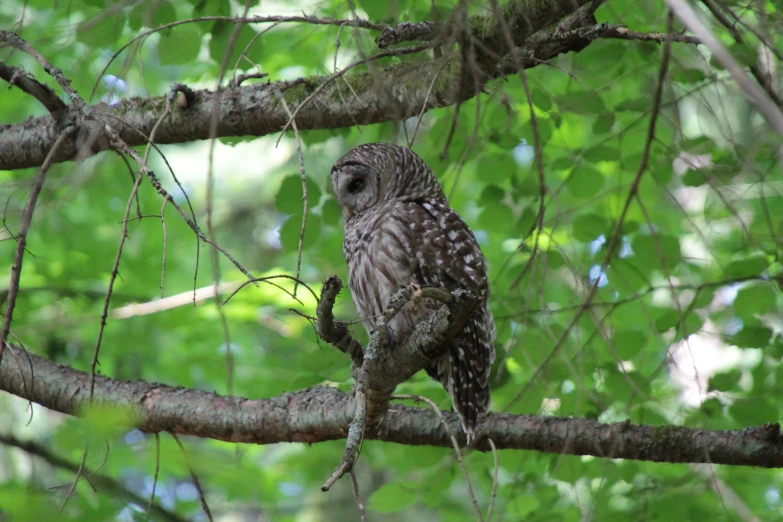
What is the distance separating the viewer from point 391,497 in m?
3.54

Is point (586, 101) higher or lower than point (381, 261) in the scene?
higher

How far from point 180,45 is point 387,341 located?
173cm

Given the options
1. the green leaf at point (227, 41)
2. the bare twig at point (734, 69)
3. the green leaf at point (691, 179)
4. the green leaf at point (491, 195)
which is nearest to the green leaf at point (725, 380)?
the green leaf at point (691, 179)

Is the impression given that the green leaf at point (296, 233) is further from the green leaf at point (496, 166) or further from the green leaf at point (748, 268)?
the green leaf at point (748, 268)

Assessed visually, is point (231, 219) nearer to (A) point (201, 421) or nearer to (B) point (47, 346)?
(B) point (47, 346)

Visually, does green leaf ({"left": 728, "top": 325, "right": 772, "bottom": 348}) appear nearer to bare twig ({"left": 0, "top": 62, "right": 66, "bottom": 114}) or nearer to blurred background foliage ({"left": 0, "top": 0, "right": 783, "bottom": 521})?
blurred background foliage ({"left": 0, "top": 0, "right": 783, "bottom": 521})

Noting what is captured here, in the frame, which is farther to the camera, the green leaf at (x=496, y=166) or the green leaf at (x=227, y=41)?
the green leaf at (x=496, y=166)

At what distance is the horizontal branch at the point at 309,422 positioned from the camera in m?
3.06

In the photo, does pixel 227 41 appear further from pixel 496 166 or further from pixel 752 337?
pixel 752 337

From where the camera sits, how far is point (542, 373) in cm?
293

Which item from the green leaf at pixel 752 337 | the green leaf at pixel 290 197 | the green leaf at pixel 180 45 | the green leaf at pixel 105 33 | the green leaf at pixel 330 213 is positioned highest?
the green leaf at pixel 180 45

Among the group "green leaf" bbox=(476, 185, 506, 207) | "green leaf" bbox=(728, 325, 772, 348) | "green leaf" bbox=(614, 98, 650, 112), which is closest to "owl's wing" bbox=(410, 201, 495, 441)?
"green leaf" bbox=(476, 185, 506, 207)

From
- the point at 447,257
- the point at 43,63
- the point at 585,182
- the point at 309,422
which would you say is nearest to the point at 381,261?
the point at 447,257

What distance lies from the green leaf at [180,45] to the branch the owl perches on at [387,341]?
165 cm
